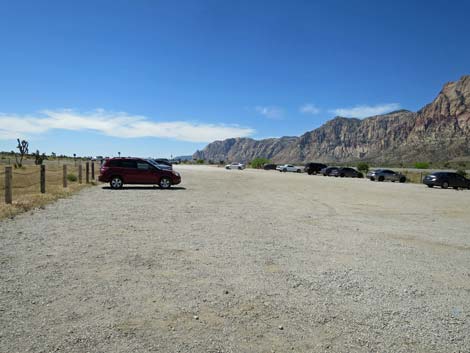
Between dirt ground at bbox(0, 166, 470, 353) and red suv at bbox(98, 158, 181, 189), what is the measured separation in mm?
12221

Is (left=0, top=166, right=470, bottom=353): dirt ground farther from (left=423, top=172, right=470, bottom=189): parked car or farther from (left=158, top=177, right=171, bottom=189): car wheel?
(left=423, top=172, right=470, bottom=189): parked car

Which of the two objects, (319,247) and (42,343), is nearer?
(42,343)

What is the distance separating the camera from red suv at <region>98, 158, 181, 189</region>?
22594mm

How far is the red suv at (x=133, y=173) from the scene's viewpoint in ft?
74.1

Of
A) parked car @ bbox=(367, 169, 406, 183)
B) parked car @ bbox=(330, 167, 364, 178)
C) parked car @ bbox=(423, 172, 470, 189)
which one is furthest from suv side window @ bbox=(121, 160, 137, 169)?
parked car @ bbox=(330, 167, 364, 178)

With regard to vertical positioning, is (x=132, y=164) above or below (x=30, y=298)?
above

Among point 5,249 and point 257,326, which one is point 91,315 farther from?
point 5,249

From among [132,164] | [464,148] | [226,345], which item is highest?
[464,148]

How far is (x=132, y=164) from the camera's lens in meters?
23.0

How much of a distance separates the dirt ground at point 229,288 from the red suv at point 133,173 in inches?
481

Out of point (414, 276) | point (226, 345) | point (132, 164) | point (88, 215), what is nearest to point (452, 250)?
point (414, 276)

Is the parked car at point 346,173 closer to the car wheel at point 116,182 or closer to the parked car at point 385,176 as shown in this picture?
the parked car at point 385,176

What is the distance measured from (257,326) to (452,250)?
20.3 feet

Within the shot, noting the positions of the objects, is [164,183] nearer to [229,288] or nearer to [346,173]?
[229,288]
